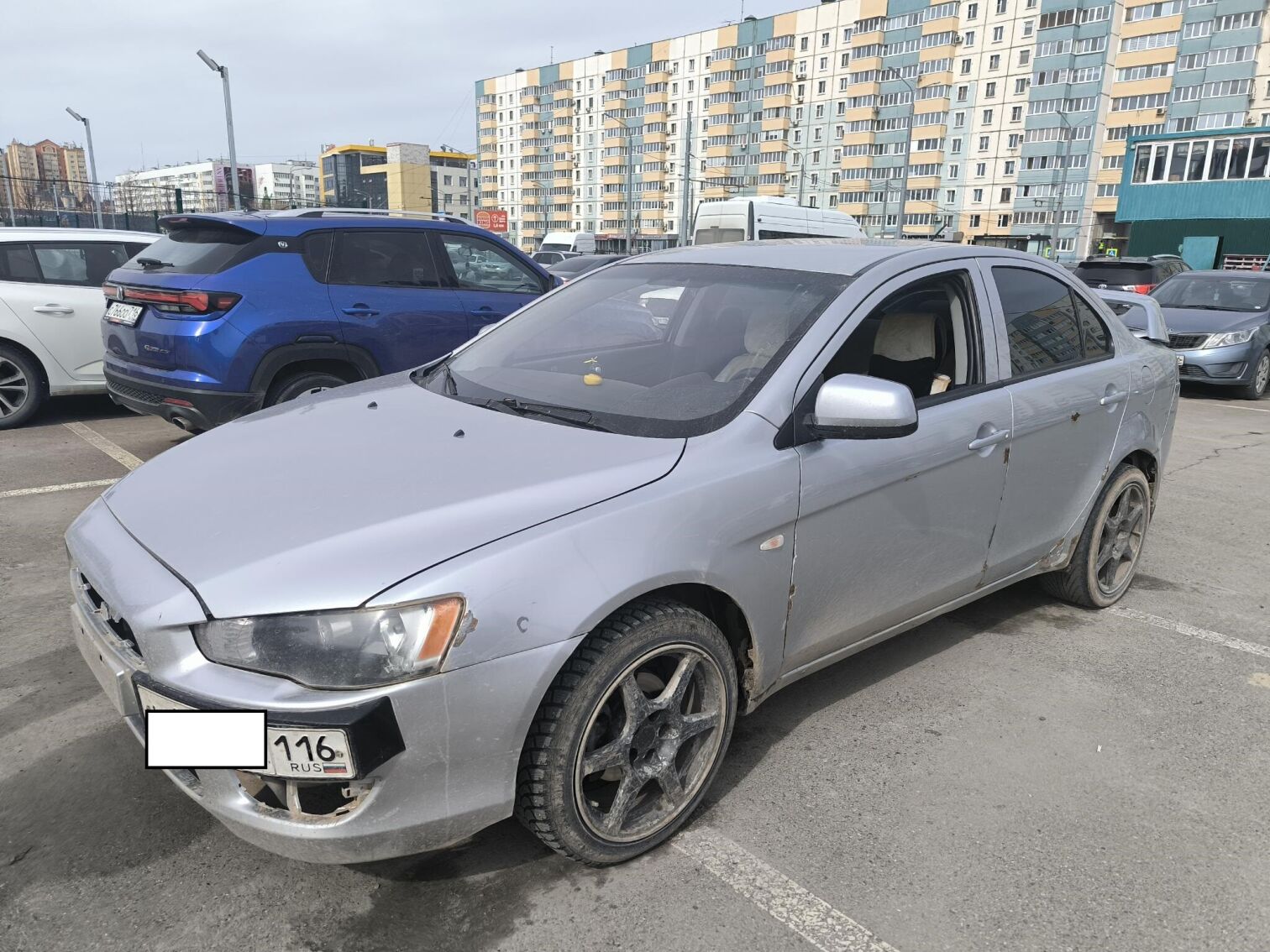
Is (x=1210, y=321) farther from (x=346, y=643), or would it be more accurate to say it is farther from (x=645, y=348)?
(x=346, y=643)

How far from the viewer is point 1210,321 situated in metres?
11.4

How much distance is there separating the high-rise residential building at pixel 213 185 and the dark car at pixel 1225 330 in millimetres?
26797

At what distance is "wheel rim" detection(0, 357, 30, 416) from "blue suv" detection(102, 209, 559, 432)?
1.67 meters

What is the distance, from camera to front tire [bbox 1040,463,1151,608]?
3.97 meters

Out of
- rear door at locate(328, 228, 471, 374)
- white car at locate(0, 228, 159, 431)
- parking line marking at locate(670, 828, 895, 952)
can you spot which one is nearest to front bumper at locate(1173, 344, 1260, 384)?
rear door at locate(328, 228, 471, 374)

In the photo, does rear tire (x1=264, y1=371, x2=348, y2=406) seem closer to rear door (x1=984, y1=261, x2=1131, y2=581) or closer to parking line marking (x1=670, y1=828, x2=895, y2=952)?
rear door (x1=984, y1=261, x2=1131, y2=581)

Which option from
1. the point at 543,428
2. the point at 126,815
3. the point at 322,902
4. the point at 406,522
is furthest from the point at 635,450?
the point at 126,815

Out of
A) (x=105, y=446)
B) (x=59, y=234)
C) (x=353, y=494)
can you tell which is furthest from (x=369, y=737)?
(x=59, y=234)

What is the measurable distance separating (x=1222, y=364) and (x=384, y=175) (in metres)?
111

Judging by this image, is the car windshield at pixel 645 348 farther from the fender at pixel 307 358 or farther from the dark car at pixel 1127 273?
the dark car at pixel 1127 273

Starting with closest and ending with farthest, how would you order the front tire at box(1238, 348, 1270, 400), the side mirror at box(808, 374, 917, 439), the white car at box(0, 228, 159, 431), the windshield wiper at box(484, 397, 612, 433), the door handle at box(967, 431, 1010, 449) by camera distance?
the side mirror at box(808, 374, 917, 439), the windshield wiper at box(484, 397, 612, 433), the door handle at box(967, 431, 1010, 449), the white car at box(0, 228, 159, 431), the front tire at box(1238, 348, 1270, 400)

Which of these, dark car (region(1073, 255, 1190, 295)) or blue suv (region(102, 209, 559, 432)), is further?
dark car (region(1073, 255, 1190, 295))

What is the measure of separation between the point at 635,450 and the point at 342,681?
3.10 ft

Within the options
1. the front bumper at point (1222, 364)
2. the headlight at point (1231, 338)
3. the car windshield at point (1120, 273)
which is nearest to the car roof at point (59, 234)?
the front bumper at point (1222, 364)
